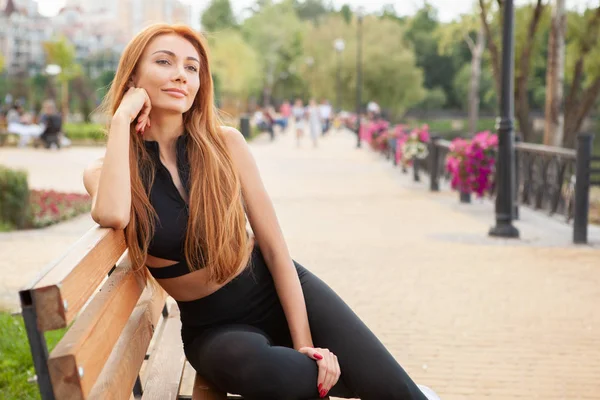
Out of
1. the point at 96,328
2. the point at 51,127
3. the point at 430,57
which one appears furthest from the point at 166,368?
the point at 430,57

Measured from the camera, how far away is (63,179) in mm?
20188

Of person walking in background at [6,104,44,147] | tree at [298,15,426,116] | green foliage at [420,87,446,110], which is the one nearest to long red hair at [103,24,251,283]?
person walking in background at [6,104,44,147]

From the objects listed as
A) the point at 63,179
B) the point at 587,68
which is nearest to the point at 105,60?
the point at 587,68

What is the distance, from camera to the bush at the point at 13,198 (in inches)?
473

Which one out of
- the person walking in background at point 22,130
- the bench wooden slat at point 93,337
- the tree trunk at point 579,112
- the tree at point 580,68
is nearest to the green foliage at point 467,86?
the person walking in background at point 22,130

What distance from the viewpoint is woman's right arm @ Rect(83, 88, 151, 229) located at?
10.2 feet

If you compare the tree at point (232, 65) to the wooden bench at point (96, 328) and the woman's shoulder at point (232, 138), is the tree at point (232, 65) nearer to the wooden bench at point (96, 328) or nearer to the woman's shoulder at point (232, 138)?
the woman's shoulder at point (232, 138)

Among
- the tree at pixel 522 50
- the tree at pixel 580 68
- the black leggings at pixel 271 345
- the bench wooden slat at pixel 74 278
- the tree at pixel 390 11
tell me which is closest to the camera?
the bench wooden slat at pixel 74 278

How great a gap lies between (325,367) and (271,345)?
0.27 m

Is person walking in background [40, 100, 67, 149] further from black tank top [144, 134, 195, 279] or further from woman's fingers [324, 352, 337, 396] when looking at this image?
woman's fingers [324, 352, 337, 396]

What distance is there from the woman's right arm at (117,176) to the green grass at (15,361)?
1.86 m

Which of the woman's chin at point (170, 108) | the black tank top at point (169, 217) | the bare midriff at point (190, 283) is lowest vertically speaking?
the bare midriff at point (190, 283)

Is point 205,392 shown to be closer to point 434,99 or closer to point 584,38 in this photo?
point 584,38

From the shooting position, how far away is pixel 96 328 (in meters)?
2.49
